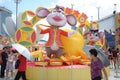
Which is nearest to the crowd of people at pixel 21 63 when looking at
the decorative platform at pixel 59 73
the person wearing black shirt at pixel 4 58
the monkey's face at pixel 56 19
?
the person wearing black shirt at pixel 4 58

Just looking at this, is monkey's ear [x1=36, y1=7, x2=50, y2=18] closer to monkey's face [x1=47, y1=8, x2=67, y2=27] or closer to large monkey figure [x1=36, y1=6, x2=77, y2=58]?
large monkey figure [x1=36, y1=6, x2=77, y2=58]

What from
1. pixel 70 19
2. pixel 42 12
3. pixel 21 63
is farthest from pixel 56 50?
pixel 21 63

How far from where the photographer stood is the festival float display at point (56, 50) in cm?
1285

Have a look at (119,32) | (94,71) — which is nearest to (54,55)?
(94,71)

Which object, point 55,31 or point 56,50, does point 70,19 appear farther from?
point 56,50

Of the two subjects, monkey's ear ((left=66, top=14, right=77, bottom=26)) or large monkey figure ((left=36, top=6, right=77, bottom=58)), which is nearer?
large monkey figure ((left=36, top=6, right=77, bottom=58))

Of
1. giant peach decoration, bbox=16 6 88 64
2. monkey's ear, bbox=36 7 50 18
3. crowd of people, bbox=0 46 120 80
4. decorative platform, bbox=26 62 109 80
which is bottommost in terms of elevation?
decorative platform, bbox=26 62 109 80

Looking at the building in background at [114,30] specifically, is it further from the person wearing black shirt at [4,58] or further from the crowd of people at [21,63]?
the person wearing black shirt at [4,58]

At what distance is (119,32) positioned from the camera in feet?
86.2

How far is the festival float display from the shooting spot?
42.2 ft

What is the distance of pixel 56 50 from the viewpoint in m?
14.3

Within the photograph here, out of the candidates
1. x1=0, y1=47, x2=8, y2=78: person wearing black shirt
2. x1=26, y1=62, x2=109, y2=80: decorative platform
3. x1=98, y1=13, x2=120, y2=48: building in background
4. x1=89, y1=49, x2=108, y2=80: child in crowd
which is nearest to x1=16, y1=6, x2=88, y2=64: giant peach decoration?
x1=0, y1=47, x2=8, y2=78: person wearing black shirt

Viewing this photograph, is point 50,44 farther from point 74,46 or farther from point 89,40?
point 89,40

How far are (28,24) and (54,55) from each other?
2847mm
